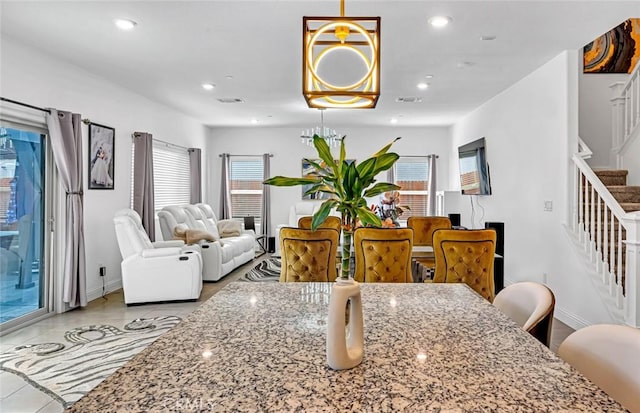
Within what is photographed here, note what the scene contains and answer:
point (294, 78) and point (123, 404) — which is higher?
point (294, 78)

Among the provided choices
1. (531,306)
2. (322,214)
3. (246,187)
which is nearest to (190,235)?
(246,187)

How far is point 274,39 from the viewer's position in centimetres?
395

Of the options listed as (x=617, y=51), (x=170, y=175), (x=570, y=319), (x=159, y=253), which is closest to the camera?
(x=570, y=319)

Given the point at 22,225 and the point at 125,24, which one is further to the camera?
the point at 22,225

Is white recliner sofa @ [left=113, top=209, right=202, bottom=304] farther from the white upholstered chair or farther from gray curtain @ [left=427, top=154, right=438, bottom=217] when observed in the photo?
gray curtain @ [left=427, top=154, right=438, bottom=217]

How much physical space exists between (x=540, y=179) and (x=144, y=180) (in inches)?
210

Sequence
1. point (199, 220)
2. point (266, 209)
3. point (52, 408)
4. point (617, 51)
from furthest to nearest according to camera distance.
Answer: point (266, 209) → point (199, 220) → point (617, 51) → point (52, 408)

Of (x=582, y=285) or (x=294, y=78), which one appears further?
(x=294, y=78)

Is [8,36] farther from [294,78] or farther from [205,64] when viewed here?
[294,78]

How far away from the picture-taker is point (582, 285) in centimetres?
402

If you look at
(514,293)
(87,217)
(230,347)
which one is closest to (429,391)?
(230,347)

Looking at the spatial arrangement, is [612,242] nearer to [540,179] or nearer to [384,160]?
[540,179]

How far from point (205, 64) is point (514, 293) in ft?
13.6

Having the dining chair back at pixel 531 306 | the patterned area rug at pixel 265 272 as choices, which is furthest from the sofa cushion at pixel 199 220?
the dining chair back at pixel 531 306
